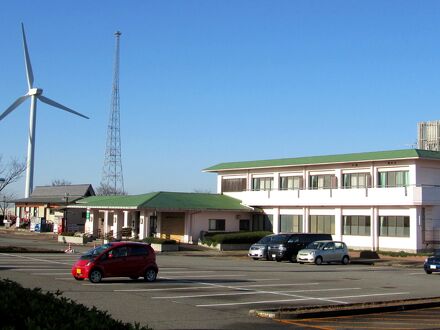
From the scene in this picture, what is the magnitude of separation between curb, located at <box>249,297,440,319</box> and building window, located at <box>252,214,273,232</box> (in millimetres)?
40493

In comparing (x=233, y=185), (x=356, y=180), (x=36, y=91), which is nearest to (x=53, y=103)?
(x=36, y=91)

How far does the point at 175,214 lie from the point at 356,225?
1618cm

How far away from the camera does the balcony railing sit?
1785 inches

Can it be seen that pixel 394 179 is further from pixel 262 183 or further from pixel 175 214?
pixel 175 214

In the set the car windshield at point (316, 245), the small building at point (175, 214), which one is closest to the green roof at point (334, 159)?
the small building at point (175, 214)

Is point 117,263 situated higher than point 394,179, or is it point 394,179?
point 394,179

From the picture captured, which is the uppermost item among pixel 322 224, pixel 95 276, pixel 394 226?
pixel 322 224

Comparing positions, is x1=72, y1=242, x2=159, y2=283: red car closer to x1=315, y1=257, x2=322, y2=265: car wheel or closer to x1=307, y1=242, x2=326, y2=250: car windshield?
x1=315, y1=257, x2=322, y2=265: car wheel

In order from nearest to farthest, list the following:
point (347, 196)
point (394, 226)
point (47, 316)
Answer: point (47, 316), point (394, 226), point (347, 196)


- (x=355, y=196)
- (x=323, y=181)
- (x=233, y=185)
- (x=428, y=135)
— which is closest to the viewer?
(x=355, y=196)

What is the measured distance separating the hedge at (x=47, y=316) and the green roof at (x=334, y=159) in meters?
40.1

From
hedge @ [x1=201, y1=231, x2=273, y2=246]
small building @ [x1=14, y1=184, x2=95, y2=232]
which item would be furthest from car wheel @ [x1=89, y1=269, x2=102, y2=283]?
small building @ [x1=14, y1=184, x2=95, y2=232]

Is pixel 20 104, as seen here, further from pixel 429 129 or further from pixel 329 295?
pixel 329 295

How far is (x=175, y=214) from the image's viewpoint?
183 feet
